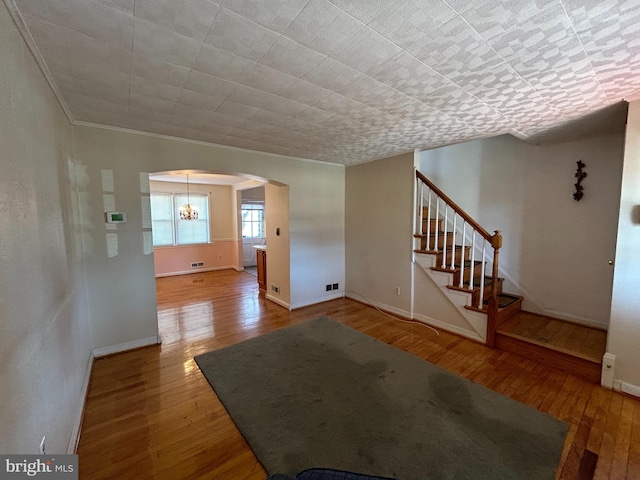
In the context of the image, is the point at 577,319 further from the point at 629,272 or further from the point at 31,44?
the point at 31,44

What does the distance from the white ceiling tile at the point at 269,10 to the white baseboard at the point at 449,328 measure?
3687mm

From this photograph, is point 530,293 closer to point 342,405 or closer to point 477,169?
point 477,169

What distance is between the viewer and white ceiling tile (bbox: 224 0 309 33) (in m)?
1.17

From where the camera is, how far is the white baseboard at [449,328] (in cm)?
325

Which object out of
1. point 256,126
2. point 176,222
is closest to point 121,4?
point 256,126

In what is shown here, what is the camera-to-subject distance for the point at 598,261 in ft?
10.3

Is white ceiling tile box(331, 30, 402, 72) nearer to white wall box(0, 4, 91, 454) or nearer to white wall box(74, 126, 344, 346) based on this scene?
white wall box(0, 4, 91, 454)

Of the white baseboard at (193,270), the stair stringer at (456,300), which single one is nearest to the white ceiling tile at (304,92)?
the stair stringer at (456,300)

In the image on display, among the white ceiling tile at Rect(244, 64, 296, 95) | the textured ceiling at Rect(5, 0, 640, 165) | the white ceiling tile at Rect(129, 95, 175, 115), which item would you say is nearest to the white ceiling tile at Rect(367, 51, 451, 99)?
the textured ceiling at Rect(5, 0, 640, 165)

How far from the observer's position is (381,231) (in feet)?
14.2

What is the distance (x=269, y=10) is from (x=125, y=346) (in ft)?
11.8

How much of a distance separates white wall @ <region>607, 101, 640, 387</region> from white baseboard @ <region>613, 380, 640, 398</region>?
1.1 inches

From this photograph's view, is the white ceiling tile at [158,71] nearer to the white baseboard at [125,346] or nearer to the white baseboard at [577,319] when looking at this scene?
the white baseboard at [125,346]

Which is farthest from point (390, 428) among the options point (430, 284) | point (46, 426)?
point (430, 284)
